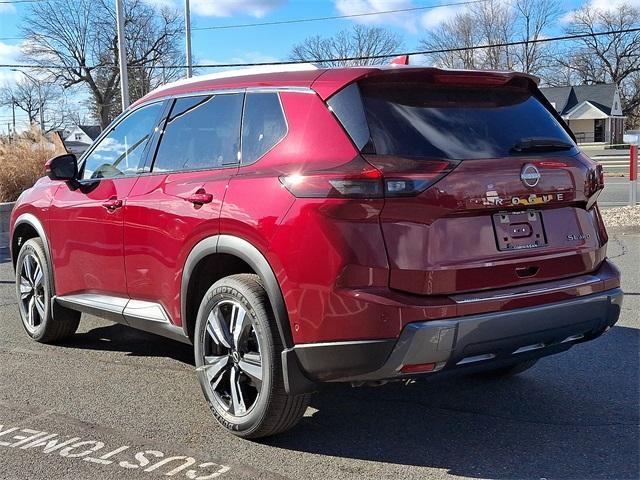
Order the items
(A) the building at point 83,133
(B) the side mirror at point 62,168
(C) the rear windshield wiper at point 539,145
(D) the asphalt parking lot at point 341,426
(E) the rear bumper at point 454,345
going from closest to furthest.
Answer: (E) the rear bumper at point 454,345
(D) the asphalt parking lot at point 341,426
(C) the rear windshield wiper at point 539,145
(B) the side mirror at point 62,168
(A) the building at point 83,133

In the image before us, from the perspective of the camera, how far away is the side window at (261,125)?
3.61m

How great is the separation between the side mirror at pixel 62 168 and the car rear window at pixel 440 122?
252 centimetres

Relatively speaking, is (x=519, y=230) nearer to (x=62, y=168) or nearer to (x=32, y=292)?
(x=62, y=168)

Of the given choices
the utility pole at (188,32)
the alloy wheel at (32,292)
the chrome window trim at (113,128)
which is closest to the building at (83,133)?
the utility pole at (188,32)

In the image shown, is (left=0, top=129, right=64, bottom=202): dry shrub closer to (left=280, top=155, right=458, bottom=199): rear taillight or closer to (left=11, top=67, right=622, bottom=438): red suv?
(left=11, top=67, right=622, bottom=438): red suv

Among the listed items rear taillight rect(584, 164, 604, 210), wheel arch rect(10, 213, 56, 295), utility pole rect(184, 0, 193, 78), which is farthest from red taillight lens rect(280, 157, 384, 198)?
utility pole rect(184, 0, 193, 78)

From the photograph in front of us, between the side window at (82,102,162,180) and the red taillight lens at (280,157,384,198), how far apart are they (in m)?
1.79

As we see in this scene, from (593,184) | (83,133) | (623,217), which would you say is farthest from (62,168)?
(83,133)

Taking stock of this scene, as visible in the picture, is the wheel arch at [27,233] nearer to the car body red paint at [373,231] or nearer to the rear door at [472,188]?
the car body red paint at [373,231]

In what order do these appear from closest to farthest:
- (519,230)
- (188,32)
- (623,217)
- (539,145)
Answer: (519,230), (539,145), (623,217), (188,32)

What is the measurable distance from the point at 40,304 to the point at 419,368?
3.63 m

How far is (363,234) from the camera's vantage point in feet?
10.1

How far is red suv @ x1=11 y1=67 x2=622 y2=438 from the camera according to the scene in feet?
10.1

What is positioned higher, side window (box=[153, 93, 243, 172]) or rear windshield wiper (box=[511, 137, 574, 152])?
side window (box=[153, 93, 243, 172])
